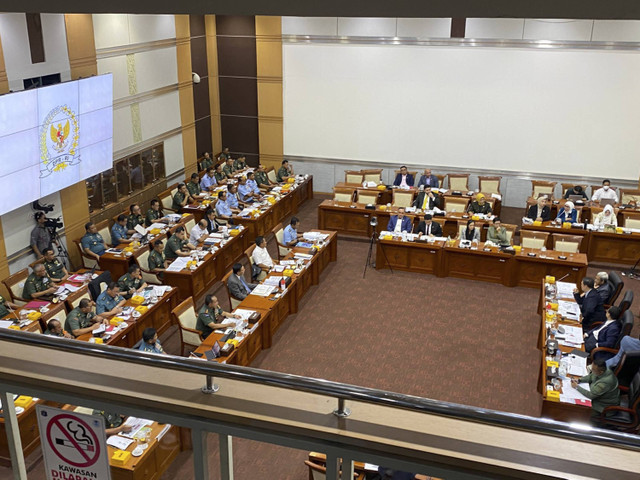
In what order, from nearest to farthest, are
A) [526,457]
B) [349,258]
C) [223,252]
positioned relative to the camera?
[526,457] → [223,252] → [349,258]

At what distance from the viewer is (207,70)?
16.0 m

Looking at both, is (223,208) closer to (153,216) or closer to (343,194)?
(153,216)

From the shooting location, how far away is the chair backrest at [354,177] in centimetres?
1519

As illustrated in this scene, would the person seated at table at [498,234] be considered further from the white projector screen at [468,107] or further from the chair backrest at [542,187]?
the white projector screen at [468,107]

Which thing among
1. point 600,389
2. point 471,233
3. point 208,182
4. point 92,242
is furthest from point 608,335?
point 208,182

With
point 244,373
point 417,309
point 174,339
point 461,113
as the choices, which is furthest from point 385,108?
point 244,373

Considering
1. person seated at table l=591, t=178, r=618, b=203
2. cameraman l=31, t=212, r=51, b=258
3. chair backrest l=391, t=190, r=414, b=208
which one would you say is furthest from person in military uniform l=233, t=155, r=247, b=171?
person seated at table l=591, t=178, r=618, b=203

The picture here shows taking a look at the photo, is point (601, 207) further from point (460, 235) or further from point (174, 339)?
point (174, 339)

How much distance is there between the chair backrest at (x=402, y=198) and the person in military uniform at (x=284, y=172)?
2787 millimetres

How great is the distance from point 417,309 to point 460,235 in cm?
219

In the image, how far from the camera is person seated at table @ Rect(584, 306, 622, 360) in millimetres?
7969

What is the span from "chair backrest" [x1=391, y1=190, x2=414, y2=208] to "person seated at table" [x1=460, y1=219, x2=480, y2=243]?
7.23 ft

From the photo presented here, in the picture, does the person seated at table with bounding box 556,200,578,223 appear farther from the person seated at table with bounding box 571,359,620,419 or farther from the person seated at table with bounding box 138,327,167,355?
the person seated at table with bounding box 138,327,167,355

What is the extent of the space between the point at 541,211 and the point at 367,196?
3607 mm
